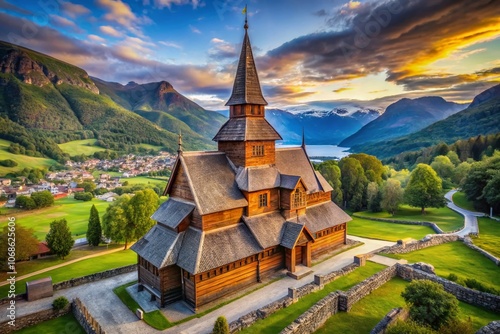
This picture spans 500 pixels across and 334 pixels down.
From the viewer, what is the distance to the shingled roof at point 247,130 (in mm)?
24578

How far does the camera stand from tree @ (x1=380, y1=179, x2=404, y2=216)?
163 ft

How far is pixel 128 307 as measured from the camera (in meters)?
19.5

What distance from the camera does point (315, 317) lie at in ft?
54.1

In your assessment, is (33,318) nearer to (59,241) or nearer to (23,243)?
(59,241)

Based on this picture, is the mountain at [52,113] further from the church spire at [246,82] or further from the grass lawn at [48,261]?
the church spire at [246,82]

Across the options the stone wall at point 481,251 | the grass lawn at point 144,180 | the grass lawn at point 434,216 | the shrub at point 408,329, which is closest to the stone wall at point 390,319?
the shrub at point 408,329

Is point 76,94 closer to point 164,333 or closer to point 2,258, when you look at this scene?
point 2,258

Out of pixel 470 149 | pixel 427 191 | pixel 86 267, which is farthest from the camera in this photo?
pixel 470 149

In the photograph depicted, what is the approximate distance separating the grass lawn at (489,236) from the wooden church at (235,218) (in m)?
16.1

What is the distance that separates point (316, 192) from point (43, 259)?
117ft

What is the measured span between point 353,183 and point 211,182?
42439 millimetres

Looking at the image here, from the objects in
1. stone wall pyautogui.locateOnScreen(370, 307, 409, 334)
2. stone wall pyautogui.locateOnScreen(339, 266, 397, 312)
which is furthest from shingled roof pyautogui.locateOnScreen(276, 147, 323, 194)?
stone wall pyautogui.locateOnScreen(370, 307, 409, 334)

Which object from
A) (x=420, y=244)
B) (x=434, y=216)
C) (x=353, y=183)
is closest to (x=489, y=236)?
(x=420, y=244)

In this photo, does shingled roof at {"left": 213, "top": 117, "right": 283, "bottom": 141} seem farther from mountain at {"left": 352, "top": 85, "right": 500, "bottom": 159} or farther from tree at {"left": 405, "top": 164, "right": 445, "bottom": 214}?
mountain at {"left": 352, "top": 85, "right": 500, "bottom": 159}
